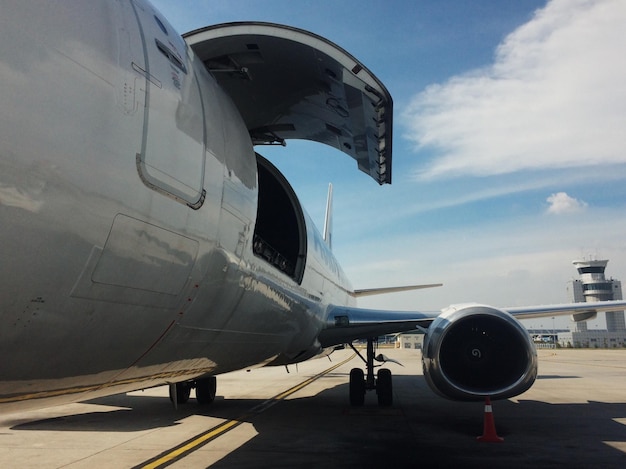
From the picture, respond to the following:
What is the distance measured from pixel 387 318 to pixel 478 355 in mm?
3428

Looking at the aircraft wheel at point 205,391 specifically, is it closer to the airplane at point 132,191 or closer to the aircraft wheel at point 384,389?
the aircraft wheel at point 384,389

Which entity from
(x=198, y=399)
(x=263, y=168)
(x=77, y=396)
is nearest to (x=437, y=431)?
(x=263, y=168)

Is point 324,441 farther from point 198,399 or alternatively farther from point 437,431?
point 198,399

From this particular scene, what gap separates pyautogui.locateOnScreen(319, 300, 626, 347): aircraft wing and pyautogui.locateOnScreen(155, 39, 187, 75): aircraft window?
6.74 m

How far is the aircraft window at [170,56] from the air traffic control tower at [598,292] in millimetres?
98594

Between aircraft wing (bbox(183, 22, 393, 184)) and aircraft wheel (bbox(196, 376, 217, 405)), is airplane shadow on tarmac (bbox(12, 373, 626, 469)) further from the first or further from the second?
aircraft wing (bbox(183, 22, 393, 184))

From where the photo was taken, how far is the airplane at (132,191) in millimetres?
1957

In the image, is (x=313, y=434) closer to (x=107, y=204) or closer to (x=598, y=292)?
(x=107, y=204)

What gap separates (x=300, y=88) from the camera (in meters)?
5.88

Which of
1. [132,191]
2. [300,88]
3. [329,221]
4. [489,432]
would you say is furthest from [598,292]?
[132,191]

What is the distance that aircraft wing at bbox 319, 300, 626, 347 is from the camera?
31.3ft

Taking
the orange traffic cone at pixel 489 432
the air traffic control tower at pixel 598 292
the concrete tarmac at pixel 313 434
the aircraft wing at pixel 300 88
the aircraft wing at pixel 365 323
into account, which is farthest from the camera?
the air traffic control tower at pixel 598 292

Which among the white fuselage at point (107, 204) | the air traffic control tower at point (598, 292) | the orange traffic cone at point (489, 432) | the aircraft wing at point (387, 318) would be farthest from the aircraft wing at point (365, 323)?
the air traffic control tower at point (598, 292)

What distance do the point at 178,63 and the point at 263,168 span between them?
3463 millimetres
